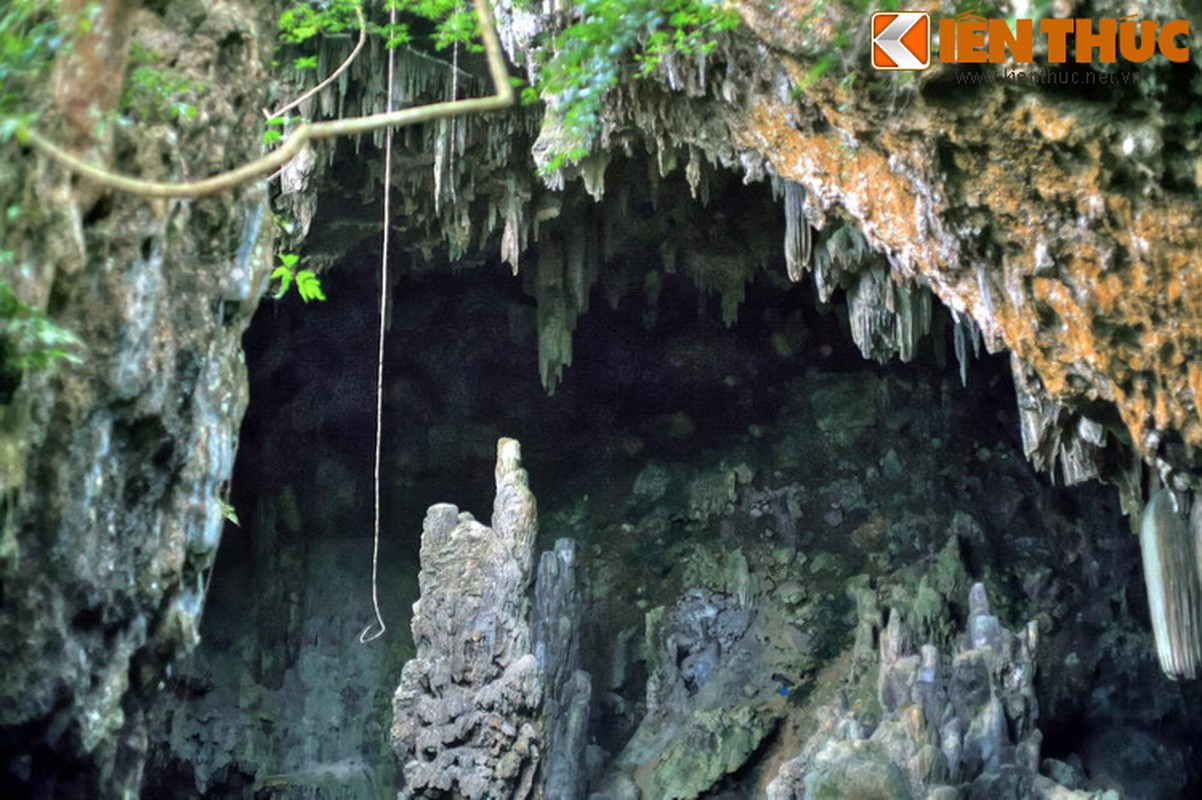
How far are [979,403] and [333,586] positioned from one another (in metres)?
7.04

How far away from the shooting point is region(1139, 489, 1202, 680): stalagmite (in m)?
6.56

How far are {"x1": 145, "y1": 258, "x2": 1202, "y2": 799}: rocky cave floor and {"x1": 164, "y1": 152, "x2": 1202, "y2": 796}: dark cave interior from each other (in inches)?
1.0

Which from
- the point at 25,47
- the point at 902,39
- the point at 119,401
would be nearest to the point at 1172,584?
the point at 902,39

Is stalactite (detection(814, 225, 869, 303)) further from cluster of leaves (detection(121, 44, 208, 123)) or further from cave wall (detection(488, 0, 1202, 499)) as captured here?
cluster of leaves (detection(121, 44, 208, 123))

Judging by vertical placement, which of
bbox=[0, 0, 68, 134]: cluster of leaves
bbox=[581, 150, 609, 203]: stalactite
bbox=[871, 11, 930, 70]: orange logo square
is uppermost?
bbox=[581, 150, 609, 203]: stalactite

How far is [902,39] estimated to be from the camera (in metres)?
5.49

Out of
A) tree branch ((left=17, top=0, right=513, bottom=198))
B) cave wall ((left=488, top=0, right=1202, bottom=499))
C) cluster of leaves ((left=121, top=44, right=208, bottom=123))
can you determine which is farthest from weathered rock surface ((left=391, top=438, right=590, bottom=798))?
tree branch ((left=17, top=0, right=513, bottom=198))

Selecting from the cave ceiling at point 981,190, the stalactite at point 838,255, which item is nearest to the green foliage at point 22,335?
the cave ceiling at point 981,190

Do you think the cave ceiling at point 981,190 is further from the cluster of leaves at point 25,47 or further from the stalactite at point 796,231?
the cluster of leaves at point 25,47

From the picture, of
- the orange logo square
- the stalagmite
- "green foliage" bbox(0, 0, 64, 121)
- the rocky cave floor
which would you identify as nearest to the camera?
"green foliage" bbox(0, 0, 64, 121)

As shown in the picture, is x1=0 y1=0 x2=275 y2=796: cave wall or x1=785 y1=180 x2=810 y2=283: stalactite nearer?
x1=0 y1=0 x2=275 y2=796: cave wall

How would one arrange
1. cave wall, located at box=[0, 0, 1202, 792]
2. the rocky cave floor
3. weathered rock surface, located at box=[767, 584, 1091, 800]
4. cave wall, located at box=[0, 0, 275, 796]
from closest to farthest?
cave wall, located at box=[0, 0, 275, 796] → cave wall, located at box=[0, 0, 1202, 792] → weathered rock surface, located at box=[767, 584, 1091, 800] → the rocky cave floor

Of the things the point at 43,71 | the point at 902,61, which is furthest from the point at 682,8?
the point at 43,71

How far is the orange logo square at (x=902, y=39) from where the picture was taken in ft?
17.8
